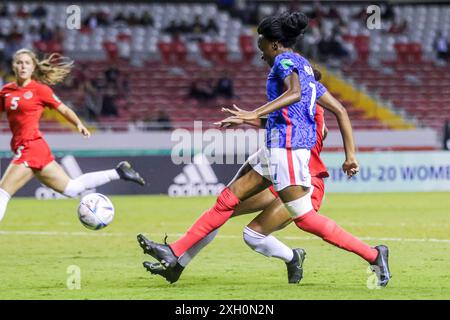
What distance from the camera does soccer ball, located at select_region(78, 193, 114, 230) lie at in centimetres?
1102

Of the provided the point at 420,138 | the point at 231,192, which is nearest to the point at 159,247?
the point at 231,192

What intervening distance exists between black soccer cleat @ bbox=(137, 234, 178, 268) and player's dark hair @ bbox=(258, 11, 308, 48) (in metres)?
1.92

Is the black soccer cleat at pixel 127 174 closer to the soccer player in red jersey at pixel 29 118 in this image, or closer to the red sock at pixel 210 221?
the soccer player in red jersey at pixel 29 118

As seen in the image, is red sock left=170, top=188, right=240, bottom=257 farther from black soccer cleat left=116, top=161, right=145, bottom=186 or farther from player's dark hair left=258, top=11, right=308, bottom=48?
black soccer cleat left=116, top=161, right=145, bottom=186

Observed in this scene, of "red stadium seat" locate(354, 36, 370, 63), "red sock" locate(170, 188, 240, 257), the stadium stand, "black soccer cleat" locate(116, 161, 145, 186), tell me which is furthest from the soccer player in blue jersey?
"red stadium seat" locate(354, 36, 370, 63)

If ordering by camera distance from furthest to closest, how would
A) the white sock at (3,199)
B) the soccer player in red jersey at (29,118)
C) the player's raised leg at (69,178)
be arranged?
1. the player's raised leg at (69,178)
2. the soccer player in red jersey at (29,118)
3. the white sock at (3,199)

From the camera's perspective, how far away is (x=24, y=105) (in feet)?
39.6

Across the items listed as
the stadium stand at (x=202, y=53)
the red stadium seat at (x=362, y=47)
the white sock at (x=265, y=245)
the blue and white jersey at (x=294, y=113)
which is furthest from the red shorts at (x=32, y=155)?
the red stadium seat at (x=362, y=47)

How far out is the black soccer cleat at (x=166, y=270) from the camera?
8867mm

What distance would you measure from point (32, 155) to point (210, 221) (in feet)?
12.5

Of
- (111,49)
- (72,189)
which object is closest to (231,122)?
(72,189)

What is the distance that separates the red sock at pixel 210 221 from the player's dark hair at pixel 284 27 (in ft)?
4.33
